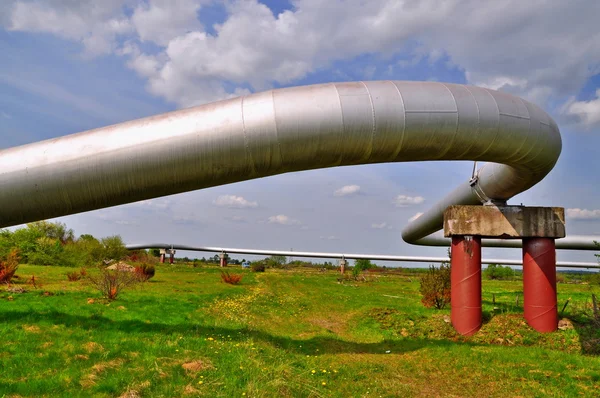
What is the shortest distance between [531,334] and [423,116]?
7468 mm

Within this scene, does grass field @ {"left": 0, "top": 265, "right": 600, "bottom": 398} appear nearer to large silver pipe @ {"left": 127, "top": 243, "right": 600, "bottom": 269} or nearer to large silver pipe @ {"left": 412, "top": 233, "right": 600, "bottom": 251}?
large silver pipe @ {"left": 412, "top": 233, "right": 600, "bottom": 251}

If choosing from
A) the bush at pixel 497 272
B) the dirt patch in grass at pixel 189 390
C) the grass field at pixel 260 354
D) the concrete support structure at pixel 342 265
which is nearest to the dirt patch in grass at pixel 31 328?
the grass field at pixel 260 354

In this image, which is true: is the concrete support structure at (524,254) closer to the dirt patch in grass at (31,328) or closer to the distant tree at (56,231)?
the dirt patch in grass at (31,328)

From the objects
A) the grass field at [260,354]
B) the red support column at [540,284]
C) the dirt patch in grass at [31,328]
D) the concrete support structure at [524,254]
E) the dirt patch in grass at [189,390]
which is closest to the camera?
the dirt patch in grass at [189,390]

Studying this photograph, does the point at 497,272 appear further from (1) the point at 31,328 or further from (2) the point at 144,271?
(1) the point at 31,328

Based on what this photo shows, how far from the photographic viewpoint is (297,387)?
22.8ft

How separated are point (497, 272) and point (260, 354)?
58.9 metres

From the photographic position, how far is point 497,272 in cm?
6003

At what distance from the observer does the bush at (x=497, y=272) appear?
58500mm

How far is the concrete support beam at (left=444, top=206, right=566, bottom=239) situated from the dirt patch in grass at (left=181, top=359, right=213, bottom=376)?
8.20 m

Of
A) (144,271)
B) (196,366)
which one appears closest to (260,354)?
(196,366)

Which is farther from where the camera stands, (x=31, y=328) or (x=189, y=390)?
(x=31, y=328)

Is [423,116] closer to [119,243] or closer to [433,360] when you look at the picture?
[433,360]

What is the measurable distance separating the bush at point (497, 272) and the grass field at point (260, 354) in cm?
4756
